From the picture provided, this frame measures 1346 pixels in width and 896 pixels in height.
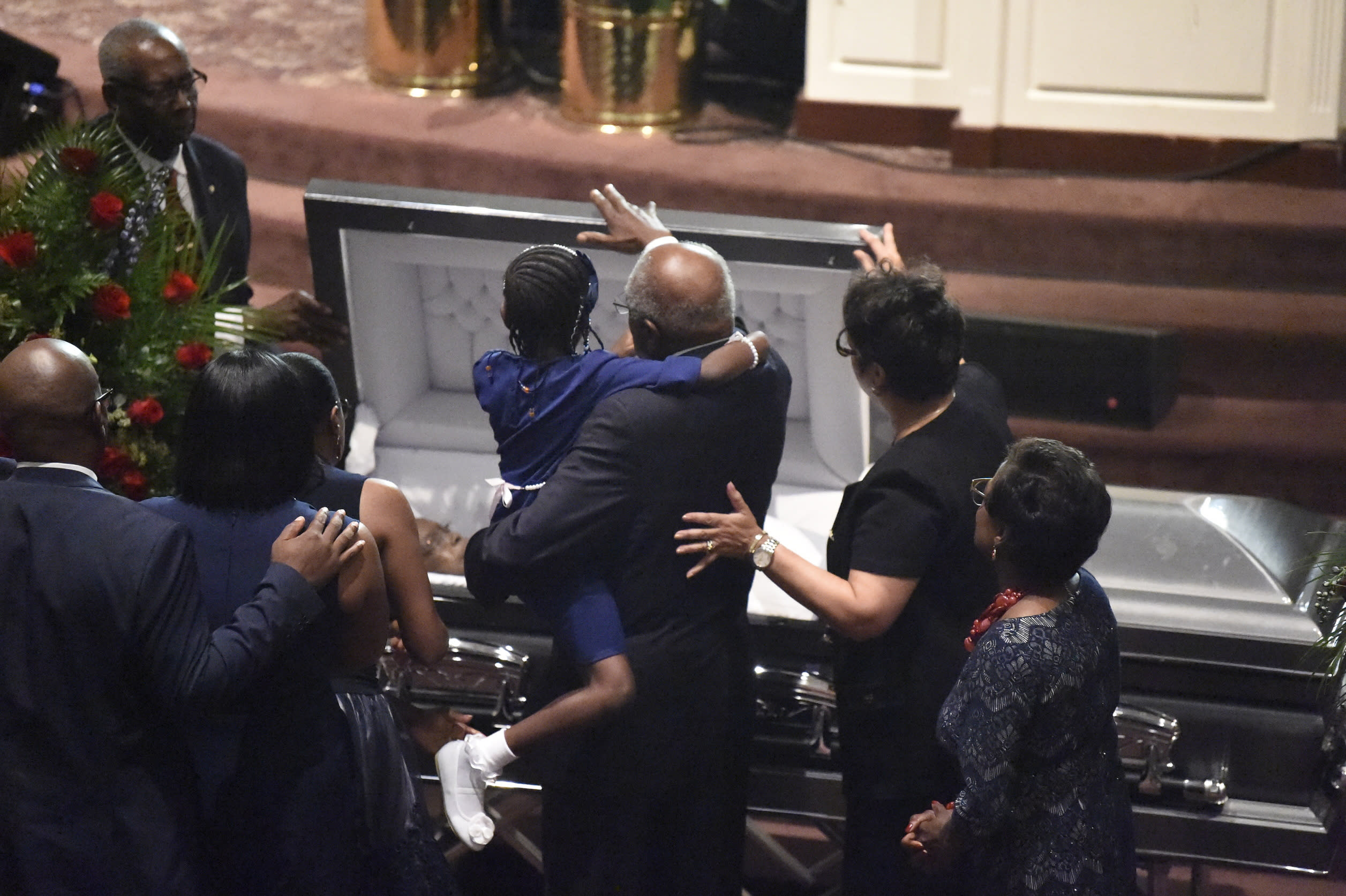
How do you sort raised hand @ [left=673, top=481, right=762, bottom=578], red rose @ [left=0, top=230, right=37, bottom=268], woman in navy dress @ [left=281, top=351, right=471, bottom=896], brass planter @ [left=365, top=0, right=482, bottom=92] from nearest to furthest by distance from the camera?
woman in navy dress @ [left=281, top=351, right=471, bottom=896] → raised hand @ [left=673, top=481, right=762, bottom=578] → red rose @ [left=0, top=230, right=37, bottom=268] → brass planter @ [left=365, top=0, right=482, bottom=92]

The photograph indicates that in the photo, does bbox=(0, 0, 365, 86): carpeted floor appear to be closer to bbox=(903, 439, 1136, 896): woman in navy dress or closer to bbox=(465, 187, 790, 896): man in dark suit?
bbox=(465, 187, 790, 896): man in dark suit

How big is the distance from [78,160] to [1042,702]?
167 centimetres

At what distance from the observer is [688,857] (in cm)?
227

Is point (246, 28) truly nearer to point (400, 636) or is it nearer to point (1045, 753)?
point (400, 636)

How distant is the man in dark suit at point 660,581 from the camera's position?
2.06 metres

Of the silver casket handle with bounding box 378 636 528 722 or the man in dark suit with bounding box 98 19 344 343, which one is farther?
the man in dark suit with bounding box 98 19 344 343

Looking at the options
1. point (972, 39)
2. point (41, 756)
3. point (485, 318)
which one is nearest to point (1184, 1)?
point (972, 39)

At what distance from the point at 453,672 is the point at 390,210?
2.64 feet

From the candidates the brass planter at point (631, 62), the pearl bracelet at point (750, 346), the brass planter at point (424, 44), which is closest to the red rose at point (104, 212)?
the pearl bracelet at point (750, 346)

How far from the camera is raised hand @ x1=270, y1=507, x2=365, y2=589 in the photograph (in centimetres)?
181

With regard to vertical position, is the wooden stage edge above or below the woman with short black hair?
above

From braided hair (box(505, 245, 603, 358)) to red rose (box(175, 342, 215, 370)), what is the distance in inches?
21.6

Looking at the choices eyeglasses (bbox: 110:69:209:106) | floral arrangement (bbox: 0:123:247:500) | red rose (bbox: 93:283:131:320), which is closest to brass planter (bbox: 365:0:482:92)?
eyeglasses (bbox: 110:69:209:106)

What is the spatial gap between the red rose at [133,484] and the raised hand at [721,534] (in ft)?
2.80
